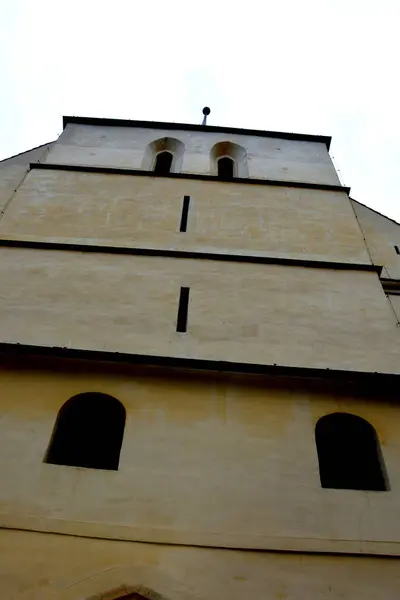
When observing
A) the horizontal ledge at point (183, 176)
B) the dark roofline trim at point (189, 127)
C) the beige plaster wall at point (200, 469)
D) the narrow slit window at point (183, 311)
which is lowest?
the beige plaster wall at point (200, 469)

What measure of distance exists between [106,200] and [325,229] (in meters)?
3.62

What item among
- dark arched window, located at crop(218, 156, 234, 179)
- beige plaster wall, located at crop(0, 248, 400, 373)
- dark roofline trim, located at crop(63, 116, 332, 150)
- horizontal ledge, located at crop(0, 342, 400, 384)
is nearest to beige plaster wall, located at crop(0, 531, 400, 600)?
horizontal ledge, located at crop(0, 342, 400, 384)

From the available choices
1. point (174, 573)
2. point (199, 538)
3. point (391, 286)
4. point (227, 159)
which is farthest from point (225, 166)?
point (174, 573)

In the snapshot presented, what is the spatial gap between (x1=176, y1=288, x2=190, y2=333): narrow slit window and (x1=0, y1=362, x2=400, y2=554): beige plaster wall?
961 mm

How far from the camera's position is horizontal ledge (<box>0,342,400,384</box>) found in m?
6.75

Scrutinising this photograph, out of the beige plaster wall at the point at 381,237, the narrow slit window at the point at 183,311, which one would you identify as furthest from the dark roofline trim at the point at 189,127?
the narrow slit window at the point at 183,311

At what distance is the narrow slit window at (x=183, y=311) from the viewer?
7.63 meters

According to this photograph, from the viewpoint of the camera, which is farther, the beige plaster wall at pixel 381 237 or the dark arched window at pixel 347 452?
the beige plaster wall at pixel 381 237

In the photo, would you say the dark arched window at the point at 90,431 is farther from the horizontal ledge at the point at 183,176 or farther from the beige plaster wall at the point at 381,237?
the horizontal ledge at the point at 183,176

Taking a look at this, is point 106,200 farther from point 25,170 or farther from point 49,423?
point 49,423

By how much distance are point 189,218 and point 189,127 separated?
195 inches

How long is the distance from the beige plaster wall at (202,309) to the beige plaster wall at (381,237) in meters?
1.43

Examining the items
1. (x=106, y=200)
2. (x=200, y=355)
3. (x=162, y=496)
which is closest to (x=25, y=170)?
(x=106, y=200)

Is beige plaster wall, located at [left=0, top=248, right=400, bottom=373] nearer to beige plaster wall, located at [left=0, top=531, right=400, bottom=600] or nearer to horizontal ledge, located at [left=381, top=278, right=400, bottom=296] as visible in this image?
horizontal ledge, located at [left=381, top=278, right=400, bottom=296]
